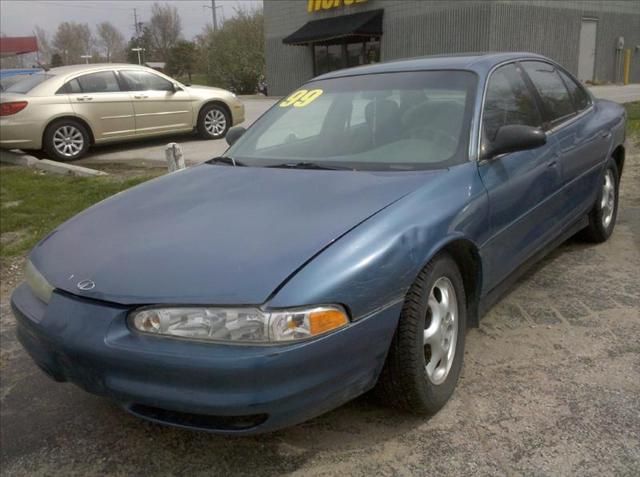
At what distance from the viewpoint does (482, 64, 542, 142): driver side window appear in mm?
3211

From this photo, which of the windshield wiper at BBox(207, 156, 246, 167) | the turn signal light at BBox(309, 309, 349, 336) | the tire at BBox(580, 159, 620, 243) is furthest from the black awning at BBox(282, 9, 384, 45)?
the turn signal light at BBox(309, 309, 349, 336)

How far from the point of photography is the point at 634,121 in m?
11.2

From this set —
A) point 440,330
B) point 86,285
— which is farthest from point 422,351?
point 86,285

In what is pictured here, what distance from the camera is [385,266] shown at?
2.22m

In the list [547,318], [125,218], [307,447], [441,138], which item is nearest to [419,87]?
[441,138]

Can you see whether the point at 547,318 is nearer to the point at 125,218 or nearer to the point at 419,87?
the point at 419,87

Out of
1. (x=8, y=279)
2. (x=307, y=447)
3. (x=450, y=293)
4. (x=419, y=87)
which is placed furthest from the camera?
(x=8, y=279)

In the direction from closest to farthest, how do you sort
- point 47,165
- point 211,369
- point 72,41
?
point 211,369
point 47,165
point 72,41

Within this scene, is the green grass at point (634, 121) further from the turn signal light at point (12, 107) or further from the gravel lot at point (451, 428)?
the turn signal light at point (12, 107)

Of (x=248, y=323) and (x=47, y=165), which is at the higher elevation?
(x=248, y=323)

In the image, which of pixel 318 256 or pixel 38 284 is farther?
pixel 38 284

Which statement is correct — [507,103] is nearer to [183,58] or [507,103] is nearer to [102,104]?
[102,104]

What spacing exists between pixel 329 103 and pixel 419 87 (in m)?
0.58

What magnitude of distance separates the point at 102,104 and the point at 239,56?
26.1 meters
